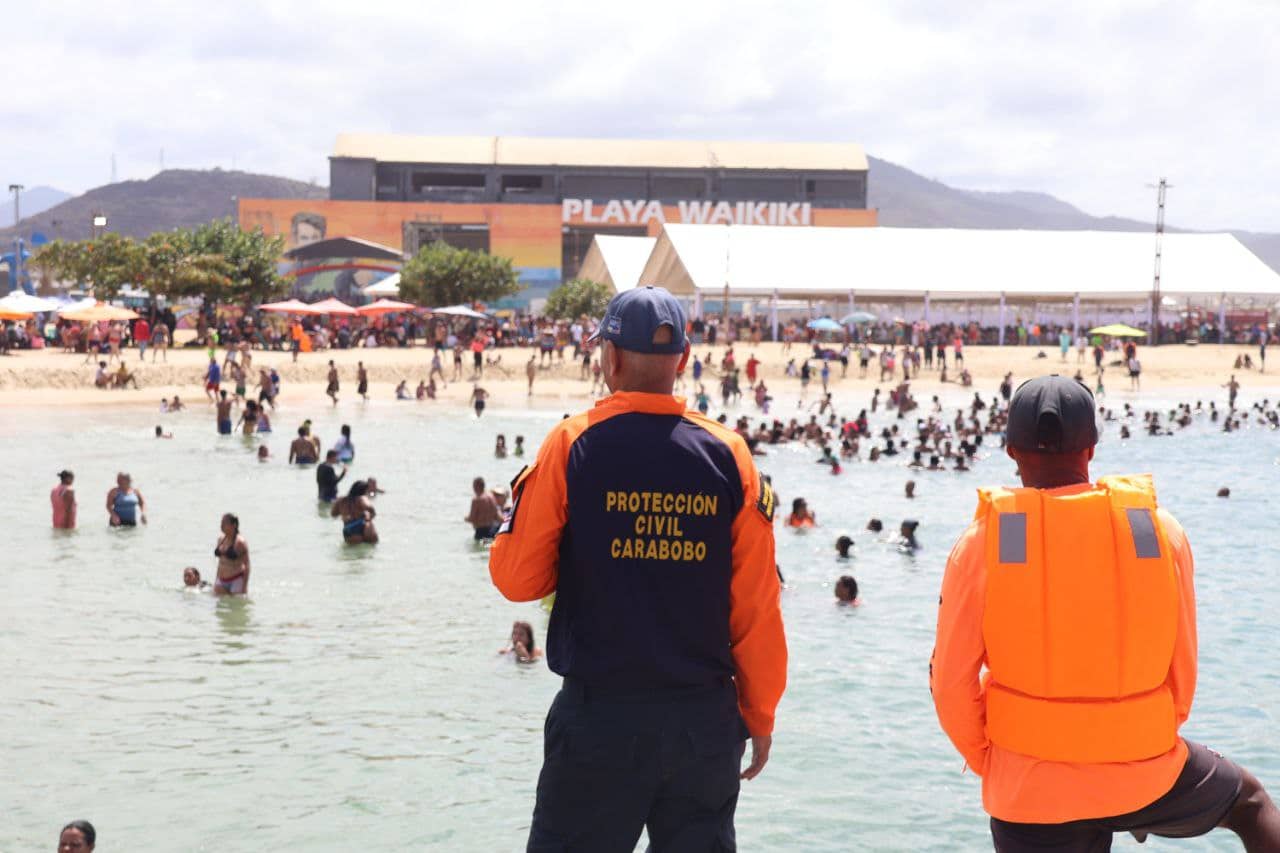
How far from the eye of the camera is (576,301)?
199ft

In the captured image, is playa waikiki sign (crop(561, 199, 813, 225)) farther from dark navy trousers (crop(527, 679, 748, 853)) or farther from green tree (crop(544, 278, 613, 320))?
dark navy trousers (crop(527, 679, 748, 853))

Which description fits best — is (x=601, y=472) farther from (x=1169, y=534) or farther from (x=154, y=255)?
(x=154, y=255)

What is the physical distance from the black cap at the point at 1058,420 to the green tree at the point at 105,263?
48.6m

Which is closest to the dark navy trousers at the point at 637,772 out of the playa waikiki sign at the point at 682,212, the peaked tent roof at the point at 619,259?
the peaked tent roof at the point at 619,259

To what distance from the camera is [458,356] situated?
146 feet

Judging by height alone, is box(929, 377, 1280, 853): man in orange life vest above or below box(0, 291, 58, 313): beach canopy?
below

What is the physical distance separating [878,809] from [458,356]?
1439 inches

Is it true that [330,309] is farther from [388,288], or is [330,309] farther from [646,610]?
[646,610]

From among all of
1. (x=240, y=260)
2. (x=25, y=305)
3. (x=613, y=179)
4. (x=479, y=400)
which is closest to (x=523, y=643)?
(x=479, y=400)

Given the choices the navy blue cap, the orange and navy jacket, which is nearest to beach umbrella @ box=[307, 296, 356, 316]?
the navy blue cap

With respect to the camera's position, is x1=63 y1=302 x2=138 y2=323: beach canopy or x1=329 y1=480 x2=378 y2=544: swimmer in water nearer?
x1=329 y1=480 x2=378 y2=544: swimmer in water

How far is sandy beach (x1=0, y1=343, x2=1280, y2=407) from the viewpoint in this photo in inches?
1542

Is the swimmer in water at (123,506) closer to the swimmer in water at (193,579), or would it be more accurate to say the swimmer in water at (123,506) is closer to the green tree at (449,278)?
the swimmer in water at (193,579)

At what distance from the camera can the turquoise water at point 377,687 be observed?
8945mm
